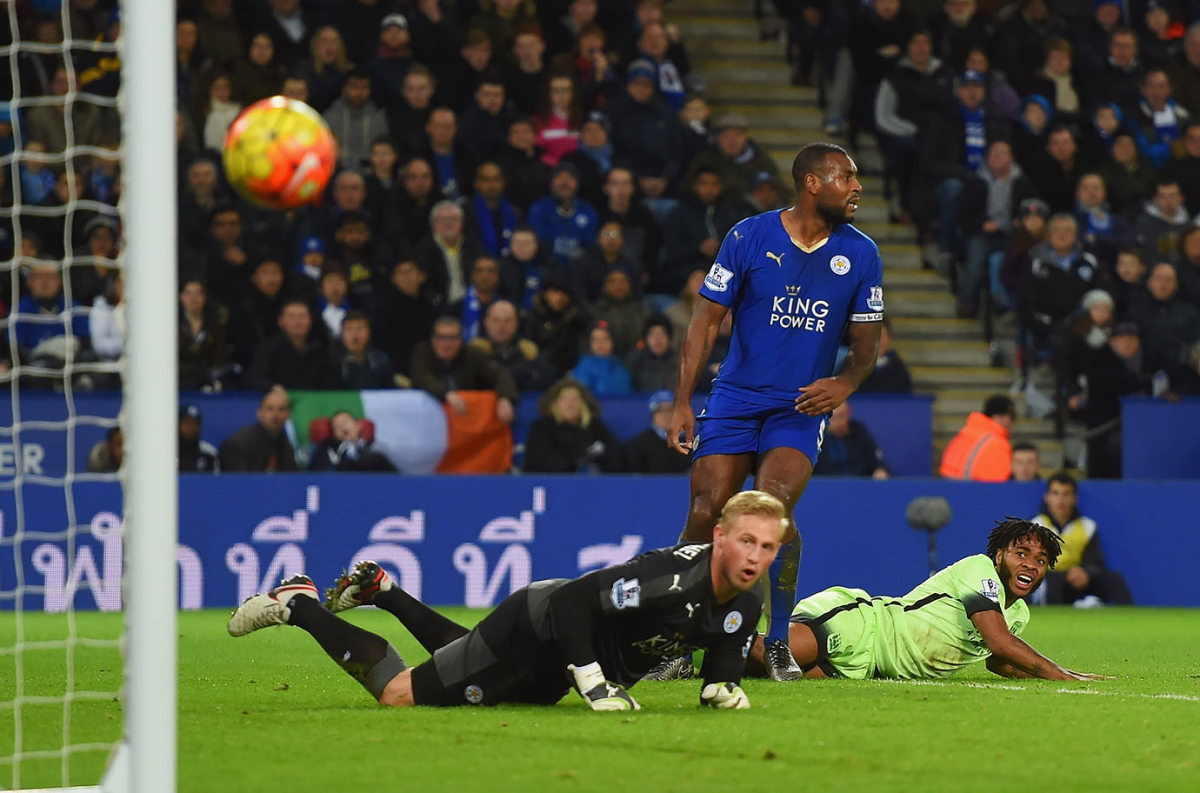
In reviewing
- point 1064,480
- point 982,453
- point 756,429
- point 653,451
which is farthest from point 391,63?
point 756,429

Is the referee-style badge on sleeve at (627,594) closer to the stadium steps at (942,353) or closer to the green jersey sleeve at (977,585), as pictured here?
the green jersey sleeve at (977,585)

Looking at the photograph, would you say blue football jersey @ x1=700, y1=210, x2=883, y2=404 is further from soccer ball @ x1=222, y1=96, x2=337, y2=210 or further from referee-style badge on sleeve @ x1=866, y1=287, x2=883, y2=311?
soccer ball @ x1=222, y1=96, x2=337, y2=210

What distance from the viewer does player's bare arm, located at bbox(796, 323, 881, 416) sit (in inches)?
292

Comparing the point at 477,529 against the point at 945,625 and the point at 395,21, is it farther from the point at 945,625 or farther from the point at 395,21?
the point at 945,625

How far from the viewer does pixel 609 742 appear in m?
5.53

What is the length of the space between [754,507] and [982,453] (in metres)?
8.18

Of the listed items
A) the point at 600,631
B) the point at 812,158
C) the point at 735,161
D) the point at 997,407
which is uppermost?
the point at 735,161

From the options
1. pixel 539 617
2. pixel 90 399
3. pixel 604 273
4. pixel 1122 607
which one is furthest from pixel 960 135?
pixel 539 617

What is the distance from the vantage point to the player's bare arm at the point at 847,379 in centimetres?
741

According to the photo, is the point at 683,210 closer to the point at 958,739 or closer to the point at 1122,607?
the point at 1122,607

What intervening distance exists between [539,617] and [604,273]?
8.94 m

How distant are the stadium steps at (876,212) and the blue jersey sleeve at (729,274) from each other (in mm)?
8392

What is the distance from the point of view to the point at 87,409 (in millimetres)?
12711

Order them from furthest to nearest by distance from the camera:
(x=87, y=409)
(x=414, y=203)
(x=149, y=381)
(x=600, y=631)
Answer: (x=414, y=203), (x=87, y=409), (x=600, y=631), (x=149, y=381)
